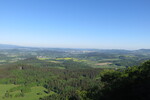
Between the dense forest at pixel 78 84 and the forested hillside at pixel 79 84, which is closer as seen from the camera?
the forested hillside at pixel 79 84

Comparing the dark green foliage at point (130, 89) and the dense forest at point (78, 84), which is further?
the dense forest at point (78, 84)

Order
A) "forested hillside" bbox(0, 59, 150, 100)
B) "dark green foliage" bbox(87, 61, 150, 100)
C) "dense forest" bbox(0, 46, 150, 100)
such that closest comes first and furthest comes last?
"dark green foliage" bbox(87, 61, 150, 100) < "forested hillside" bbox(0, 59, 150, 100) < "dense forest" bbox(0, 46, 150, 100)

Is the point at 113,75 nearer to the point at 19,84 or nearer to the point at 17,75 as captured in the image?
the point at 19,84

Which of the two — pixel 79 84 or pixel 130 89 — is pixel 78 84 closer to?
pixel 79 84

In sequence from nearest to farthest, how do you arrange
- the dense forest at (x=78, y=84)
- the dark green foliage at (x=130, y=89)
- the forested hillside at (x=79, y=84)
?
the dark green foliage at (x=130, y=89)
the forested hillside at (x=79, y=84)
the dense forest at (x=78, y=84)

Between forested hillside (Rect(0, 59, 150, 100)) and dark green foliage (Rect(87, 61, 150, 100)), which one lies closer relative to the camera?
dark green foliage (Rect(87, 61, 150, 100))

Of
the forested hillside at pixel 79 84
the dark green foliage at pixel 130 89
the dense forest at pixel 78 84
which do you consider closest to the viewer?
the dark green foliage at pixel 130 89

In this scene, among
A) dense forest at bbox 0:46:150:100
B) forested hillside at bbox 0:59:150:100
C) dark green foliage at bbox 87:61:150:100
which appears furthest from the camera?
dense forest at bbox 0:46:150:100

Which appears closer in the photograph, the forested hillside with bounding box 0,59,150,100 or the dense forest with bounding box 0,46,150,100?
the forested hillside with bounding box 0,59,150,100

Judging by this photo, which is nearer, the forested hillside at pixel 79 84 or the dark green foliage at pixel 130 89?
the dark green foliage at pixel 130 89

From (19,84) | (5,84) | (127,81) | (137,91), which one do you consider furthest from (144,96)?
(5,84)

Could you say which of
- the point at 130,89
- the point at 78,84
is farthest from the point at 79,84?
the point at 130,89
